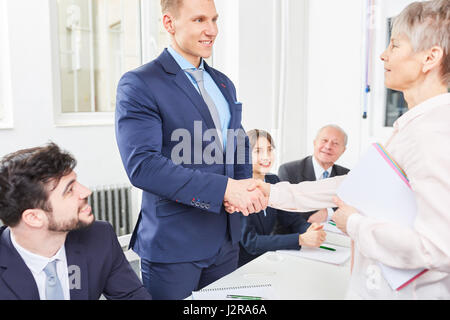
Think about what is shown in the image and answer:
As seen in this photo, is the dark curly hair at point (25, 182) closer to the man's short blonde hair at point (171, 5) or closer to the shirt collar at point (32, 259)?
the shirt collar at point (32, 259)

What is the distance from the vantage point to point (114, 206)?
3385mm

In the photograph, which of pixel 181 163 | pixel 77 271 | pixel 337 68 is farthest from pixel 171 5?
pixel 337 68

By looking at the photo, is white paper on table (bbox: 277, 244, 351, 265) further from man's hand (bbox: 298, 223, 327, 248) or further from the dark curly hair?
the dark curly hair

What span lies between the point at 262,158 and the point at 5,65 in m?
1.91

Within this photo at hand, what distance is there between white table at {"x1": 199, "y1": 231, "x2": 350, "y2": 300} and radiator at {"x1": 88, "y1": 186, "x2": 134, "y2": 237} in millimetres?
1976

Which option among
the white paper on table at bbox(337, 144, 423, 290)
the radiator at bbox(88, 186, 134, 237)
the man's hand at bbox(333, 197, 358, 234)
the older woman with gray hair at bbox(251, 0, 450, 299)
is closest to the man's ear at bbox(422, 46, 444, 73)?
the older woman with gray hair at bbox(251, 0, 450, 299)

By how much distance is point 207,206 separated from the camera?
1398 mm

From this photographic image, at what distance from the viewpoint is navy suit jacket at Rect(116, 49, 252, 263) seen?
4.51 ft

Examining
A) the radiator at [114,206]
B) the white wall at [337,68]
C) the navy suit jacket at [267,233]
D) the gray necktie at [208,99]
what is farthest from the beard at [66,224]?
the white wall at [337,68]

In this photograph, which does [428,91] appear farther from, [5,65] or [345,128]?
[345,128]

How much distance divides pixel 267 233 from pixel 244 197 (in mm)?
894

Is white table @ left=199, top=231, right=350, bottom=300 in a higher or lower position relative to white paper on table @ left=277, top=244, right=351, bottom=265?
higher

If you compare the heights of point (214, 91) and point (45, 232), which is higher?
point (214, 91)

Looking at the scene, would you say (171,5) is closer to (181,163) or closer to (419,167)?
(181,163)
